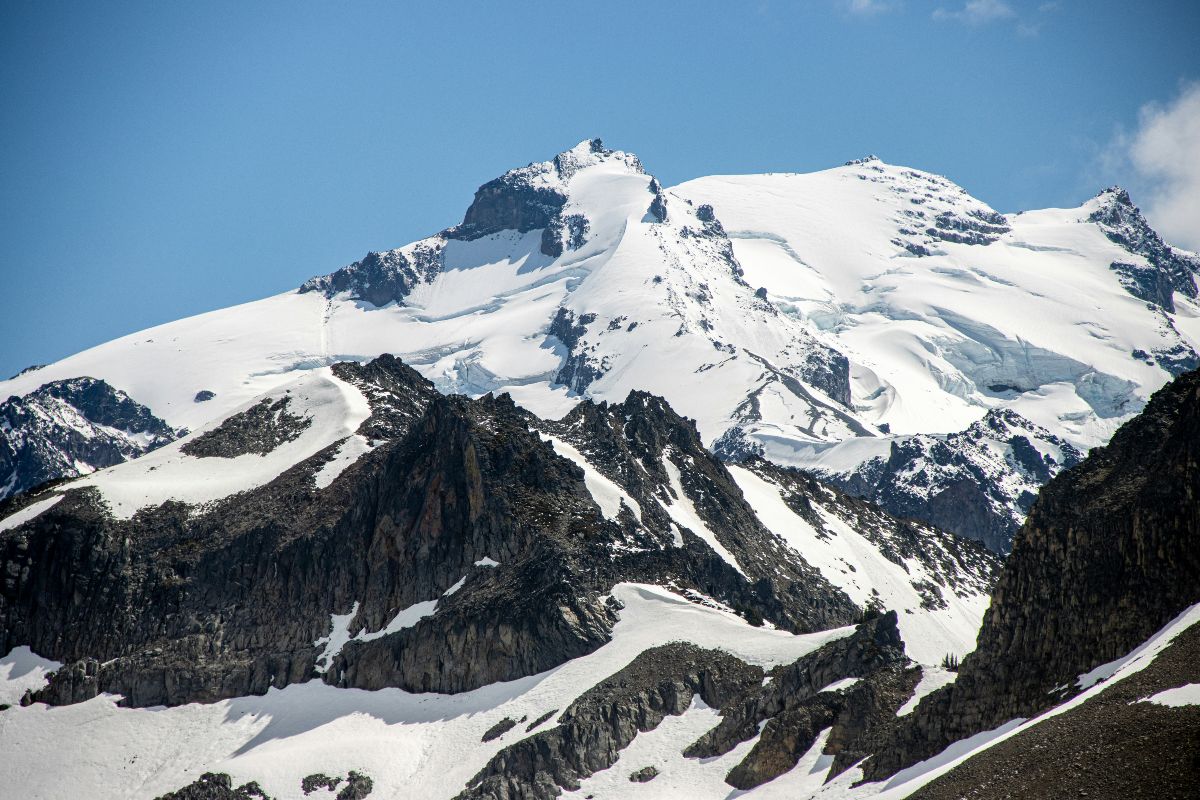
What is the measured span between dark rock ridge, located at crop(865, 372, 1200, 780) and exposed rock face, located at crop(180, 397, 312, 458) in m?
92.3

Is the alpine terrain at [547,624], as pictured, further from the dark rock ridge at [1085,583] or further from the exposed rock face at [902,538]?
the exposed rock face at [902,538]

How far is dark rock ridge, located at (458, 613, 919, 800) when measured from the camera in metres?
68.6

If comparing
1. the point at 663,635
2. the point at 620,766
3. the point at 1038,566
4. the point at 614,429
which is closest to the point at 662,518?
the point at 614,429

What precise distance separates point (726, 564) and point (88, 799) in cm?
5884

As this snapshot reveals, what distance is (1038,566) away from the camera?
61969 mm

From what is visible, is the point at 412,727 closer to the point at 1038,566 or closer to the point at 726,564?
the point at 726,564

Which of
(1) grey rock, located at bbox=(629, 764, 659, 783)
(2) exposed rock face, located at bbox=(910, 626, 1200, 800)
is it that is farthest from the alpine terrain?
(1) grey rock, located at bbox=(629, 764, 659, 783)

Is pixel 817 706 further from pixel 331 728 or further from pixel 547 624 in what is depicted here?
pixel 331 728

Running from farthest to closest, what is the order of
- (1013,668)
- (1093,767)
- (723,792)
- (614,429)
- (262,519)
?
1. (614,429)
2. (262,519)
3. (723,792)
4. (1013,668)
5. (1093,767)

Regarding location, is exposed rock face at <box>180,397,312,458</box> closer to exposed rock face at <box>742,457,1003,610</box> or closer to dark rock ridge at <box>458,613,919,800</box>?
exposed rock face at <box>742,457,1003,610</box>

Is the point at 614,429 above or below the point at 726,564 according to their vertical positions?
above

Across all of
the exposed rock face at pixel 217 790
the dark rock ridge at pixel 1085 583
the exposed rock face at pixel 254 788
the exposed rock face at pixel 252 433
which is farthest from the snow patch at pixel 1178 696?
the exposed rock face at pixel 252 433

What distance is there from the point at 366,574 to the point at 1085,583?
69.5 meters

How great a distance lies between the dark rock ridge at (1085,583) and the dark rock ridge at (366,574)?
40131mm
